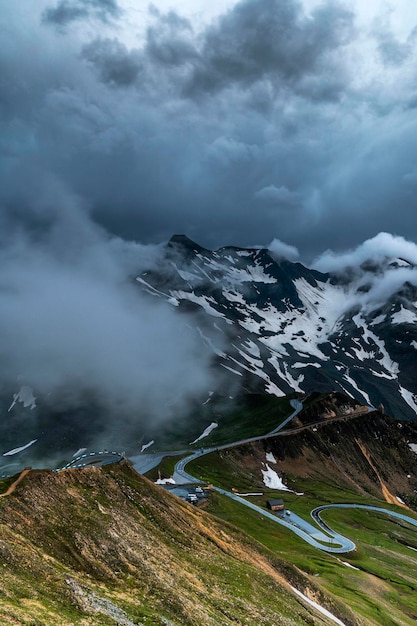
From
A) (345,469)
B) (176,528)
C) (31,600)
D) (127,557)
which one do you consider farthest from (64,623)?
(345,469)

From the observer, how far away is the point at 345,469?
624ft

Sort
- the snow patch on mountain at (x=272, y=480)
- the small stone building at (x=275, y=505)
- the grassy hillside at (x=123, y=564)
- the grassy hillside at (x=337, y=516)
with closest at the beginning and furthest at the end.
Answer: the grassy hillside at (x=123, y=564), the grassy hillside at (x=337, y=516), the small stone building at (x=275, y=505), the snow patch on mountain at (x=272, y=480)

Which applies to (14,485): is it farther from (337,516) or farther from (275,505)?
(337,516)

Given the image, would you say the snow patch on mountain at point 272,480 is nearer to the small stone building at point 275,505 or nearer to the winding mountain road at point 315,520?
the winding mountain road at point 315,520

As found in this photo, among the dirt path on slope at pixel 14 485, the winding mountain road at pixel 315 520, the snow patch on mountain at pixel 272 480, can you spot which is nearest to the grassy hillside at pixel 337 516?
the snow patch on mountain at pixel 272 480

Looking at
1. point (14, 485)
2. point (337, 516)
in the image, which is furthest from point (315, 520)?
point (14, 485)

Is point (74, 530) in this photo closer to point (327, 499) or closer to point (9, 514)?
point (9, 514)

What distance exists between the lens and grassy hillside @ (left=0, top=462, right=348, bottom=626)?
29.7m

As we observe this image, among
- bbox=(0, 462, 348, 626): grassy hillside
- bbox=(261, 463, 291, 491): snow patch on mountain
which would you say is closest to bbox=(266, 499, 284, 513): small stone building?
bbox=(261, 463, 291, 491): snow patch on mountain

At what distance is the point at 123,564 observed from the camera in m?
38.8

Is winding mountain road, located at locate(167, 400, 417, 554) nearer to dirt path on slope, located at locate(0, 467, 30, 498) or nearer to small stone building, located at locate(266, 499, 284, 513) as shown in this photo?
small stone building, located at locate(266, 499, 284, 513)

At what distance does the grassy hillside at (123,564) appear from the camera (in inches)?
1169

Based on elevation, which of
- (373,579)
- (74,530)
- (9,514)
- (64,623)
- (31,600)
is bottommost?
(373,579)

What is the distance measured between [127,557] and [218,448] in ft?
439
